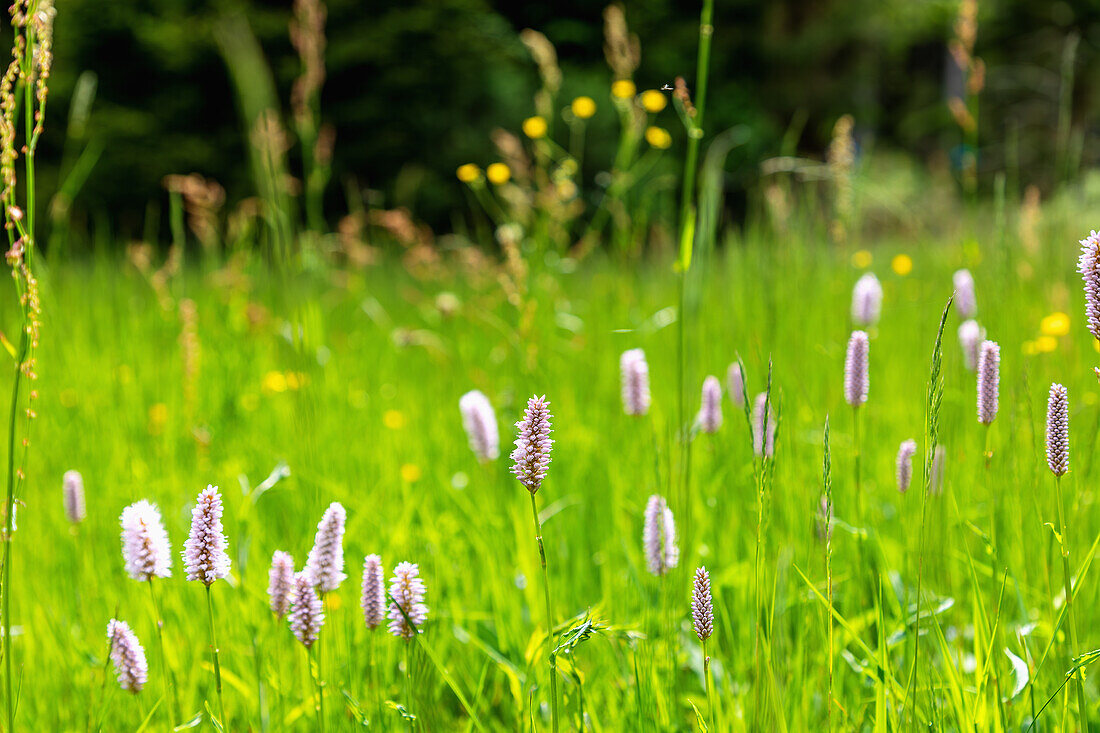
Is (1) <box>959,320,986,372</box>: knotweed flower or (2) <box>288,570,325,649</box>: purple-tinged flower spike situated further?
(1) <box>959,320,986,372</box>: knotweed flower

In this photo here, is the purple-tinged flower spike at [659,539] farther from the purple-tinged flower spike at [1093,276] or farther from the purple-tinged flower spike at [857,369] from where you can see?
the purple-tinged flower spike at [1093,276]

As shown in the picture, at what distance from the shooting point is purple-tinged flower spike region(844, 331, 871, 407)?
3.60ft

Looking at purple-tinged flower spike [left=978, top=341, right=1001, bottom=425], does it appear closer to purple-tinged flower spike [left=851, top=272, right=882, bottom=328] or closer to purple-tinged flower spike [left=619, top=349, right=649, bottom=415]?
purple-tinged flower spike [left=619, top=349, right=649, bottom=415]

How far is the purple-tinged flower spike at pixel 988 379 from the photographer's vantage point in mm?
933

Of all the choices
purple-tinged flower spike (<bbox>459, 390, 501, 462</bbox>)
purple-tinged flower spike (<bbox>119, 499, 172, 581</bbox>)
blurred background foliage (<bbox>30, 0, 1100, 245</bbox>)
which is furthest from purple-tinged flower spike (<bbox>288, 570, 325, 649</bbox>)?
blurred background foliage (<bbox>30, 0, 1100, 245</bbox>)

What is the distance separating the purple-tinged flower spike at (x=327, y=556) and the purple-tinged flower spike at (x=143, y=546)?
15 cm

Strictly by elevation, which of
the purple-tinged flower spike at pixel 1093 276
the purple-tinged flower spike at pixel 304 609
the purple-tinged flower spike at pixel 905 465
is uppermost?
the purple-tinged flower spike at pixel 1093 276

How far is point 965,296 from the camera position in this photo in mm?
1888

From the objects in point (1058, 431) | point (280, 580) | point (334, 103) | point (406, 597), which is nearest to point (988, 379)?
point (1058, 431)

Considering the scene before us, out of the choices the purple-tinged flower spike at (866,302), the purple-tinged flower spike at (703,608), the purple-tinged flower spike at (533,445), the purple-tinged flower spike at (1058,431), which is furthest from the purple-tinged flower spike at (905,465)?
the purple-tinged flower spike at (866,302)

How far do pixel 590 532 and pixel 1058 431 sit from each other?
1.01 m

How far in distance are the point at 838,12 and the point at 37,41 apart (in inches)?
488

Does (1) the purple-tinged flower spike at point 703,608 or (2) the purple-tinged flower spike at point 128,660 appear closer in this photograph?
(1) the purple-tinged flower spike at point 703,608

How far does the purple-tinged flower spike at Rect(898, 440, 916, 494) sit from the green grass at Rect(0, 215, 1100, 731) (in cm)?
5
